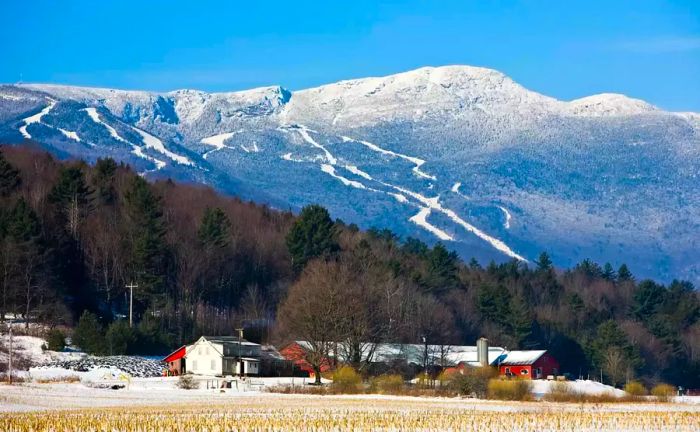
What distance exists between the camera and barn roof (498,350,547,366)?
125812 mm

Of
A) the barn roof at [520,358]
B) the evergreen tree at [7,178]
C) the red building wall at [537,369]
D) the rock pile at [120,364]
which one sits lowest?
the rock pile at [120,364]

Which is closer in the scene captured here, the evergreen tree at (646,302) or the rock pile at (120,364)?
the rock pile at (120,364)

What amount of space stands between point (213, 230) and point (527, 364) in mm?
32040

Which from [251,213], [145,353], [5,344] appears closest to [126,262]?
[145,353]

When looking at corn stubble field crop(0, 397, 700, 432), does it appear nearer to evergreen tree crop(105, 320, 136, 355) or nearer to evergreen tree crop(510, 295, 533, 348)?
evergreen tree crop(105, 320, 136, 355)

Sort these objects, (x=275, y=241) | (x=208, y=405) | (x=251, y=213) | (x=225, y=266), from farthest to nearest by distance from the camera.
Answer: (x=251, y=213), (x=275, y=241), (x=225, y=266), (x=208, y=405)

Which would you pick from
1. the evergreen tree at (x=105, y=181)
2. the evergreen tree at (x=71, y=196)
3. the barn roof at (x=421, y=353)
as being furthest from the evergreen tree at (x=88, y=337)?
the evergreen tree at (x=105, y=181)

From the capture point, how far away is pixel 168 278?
4998 inches

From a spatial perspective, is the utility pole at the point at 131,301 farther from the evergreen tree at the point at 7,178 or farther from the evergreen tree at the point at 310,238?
the evergreen tree at the point at 310,238

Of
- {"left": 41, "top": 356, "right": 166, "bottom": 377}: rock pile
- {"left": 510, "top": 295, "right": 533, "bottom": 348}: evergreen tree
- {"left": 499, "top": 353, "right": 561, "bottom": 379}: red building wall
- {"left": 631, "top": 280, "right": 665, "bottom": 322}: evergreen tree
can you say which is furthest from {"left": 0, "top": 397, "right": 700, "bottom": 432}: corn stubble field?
{"left": 631, "top": 280, "right": 665, "bottom": 322}: evergreen tree

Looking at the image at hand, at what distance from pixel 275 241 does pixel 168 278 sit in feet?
82.5

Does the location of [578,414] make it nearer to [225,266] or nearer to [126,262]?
[126,262]

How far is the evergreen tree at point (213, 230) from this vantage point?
134m

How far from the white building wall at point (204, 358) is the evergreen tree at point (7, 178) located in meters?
32.3
